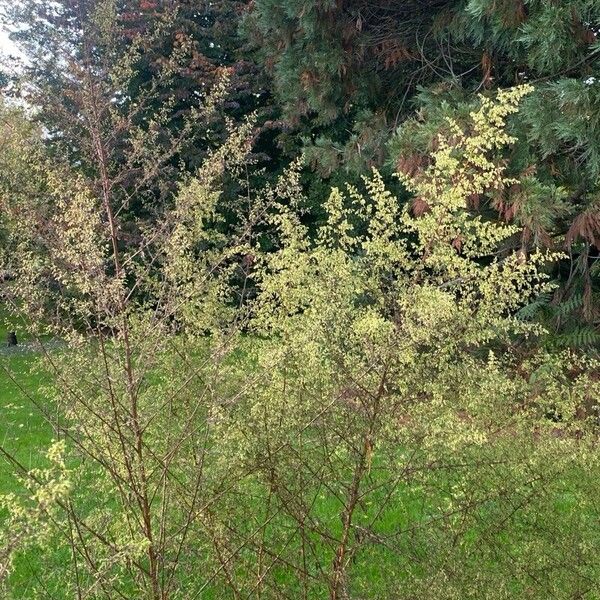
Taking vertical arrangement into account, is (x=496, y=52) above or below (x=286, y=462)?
above

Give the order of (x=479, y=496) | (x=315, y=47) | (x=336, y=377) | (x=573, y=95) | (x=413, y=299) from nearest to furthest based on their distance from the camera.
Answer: (x=413, y=299), (x=336, y=377), (x=479, y=496), (x=573, y=95), (x=315, y=47)

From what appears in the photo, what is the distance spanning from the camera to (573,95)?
5.80 metres

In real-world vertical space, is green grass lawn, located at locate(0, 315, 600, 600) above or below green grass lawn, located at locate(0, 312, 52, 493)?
below

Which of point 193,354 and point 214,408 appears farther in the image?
point 193,354

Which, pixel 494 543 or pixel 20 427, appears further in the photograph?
pixel 20 427

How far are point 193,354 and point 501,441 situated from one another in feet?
4.96

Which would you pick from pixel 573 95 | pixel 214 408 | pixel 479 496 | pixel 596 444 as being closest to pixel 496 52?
pixel 573 95

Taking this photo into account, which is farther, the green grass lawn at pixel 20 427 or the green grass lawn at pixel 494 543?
the green grass lawn at pixel 20 427

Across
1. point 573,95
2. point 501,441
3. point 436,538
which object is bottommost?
point 436,538

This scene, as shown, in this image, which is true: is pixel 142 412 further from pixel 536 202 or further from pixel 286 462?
pixel 536 202

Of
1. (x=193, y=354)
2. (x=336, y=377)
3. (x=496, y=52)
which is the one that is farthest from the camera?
(x=496, y=52)

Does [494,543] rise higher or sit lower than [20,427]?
lower

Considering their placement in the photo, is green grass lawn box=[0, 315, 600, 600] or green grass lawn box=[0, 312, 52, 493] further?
green grass lawn box=[0, 312, 52, 493]

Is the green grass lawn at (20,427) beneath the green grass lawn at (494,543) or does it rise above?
above
